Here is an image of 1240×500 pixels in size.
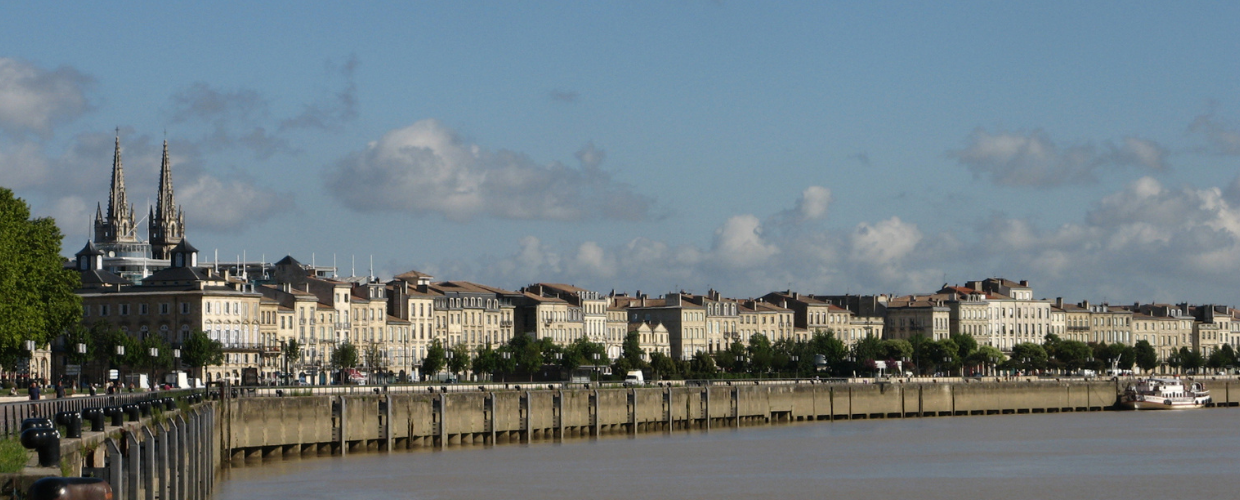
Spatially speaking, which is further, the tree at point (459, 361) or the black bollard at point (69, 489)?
the tree at point (459, 361)

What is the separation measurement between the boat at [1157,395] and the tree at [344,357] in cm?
5119

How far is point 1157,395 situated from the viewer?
129 metres

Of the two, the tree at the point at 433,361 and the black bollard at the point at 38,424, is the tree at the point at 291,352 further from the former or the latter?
the black bollard at the point at 38,424

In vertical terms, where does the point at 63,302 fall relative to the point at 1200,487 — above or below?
above

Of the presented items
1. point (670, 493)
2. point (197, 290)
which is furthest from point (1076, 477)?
point (197, 290)

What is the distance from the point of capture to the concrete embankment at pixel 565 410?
203 ft

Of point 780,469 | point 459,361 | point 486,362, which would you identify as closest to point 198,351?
point 459,361

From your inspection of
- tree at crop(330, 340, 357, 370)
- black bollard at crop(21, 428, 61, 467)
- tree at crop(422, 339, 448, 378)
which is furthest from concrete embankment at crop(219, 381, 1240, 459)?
black bollard at crop(21, 428, 61, 467)

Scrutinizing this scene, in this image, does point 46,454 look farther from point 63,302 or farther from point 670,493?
point 63,302

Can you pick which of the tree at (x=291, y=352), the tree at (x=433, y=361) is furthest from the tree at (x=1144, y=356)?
the tree at (x=291, y=352)

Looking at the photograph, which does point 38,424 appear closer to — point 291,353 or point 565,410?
point 565,410

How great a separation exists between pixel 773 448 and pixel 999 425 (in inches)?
1229

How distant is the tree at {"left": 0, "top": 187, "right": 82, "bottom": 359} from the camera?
6175 centimetres

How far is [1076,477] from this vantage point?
55.5 meters
